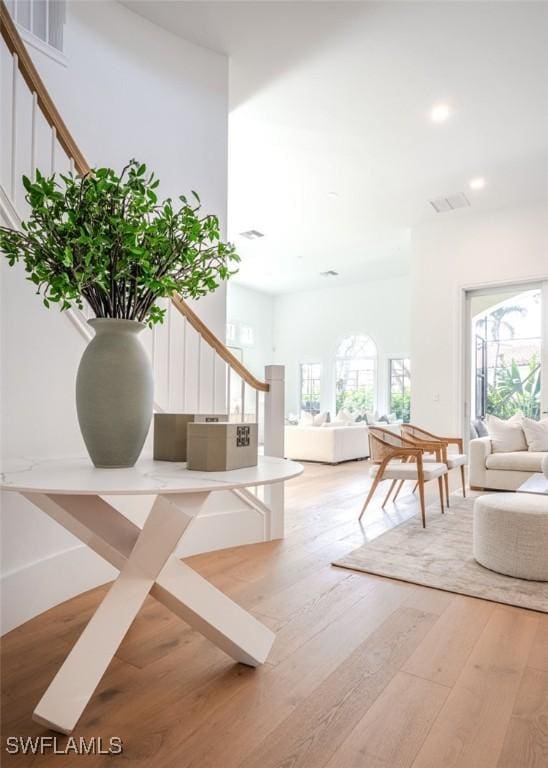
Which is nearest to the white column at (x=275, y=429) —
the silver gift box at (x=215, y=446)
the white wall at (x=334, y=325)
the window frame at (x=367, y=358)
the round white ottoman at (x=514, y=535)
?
the round white ottoman at (x=514, y=535)

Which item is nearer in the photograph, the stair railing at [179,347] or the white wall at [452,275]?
the stair railing at [179,347]

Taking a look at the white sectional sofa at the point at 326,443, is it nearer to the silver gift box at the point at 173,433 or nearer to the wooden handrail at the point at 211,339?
the wooden handrail at the point at 211,339

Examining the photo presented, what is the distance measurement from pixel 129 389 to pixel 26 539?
1053 millimetres

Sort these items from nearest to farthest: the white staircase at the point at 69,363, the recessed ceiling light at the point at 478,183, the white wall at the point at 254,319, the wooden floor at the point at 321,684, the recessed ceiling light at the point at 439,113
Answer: the wooden floor at the point at 321,684 → the white staircase at the point at 69,363 → the recessed ceiling light at the point at 439,113 → the recessed ceiling light at the point at 478,183 → the white wall at the point at 254,319

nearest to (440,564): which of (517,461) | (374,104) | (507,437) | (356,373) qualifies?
(517,461)

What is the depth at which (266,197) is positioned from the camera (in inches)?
259

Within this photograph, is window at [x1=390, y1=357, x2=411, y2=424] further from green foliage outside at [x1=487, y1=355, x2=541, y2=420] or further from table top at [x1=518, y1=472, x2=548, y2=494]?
table top at [x1=518, y1=472, x2=548, y2=494]

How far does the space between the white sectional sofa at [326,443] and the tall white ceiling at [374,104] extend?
3.13 meters

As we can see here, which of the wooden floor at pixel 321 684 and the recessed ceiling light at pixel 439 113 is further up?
the recessed ceiling light at pixel 439 113

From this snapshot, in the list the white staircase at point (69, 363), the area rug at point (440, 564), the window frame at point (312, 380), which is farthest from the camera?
the window frame at point (312, 380)

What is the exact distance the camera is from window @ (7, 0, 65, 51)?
2.92m

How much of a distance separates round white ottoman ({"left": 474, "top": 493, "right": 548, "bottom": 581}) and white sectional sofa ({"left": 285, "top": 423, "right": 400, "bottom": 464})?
4510 mm

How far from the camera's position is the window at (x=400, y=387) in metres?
10.7

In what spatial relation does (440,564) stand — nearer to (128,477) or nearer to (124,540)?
(124,540)
